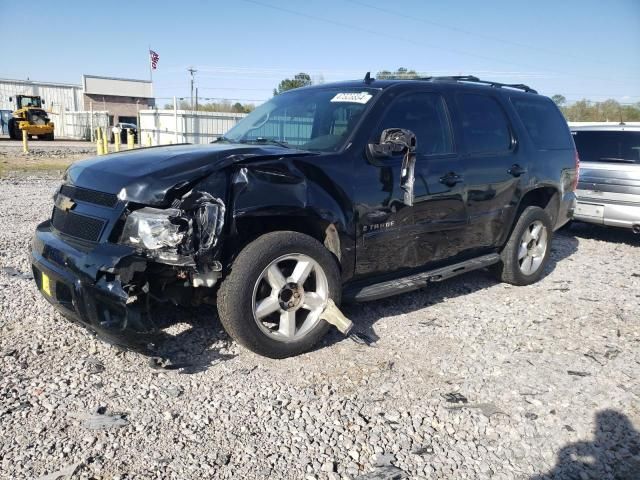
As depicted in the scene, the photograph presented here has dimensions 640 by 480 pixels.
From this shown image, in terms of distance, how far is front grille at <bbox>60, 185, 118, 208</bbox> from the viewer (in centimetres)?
325

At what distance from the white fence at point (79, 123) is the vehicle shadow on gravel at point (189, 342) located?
107 ft

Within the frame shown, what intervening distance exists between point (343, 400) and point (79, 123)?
4082cm

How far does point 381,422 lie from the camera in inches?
116

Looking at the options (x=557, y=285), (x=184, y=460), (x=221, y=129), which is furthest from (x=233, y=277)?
(x=221, y=129)

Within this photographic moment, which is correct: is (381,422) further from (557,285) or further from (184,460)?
(557,285)

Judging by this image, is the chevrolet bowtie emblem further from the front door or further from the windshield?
the front door

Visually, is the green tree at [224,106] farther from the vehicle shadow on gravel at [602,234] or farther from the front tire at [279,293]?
the front tire at [279,293]

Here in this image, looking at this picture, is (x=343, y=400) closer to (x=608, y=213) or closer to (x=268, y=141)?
(x=268, y=141)

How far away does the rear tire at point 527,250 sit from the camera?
17.7 ft

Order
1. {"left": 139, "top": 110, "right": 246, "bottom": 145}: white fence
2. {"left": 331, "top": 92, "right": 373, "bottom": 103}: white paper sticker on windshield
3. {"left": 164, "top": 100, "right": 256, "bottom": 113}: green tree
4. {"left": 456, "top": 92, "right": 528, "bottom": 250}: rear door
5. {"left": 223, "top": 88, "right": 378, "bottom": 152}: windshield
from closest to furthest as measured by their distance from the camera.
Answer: {"left": 223, "top": 88, "right": 378, "bottom": 152}: windshield, {"left": 331, "top": 92, "right": 373, "bottom": 103}: white paper sticker on windshield, {"left": 456, "top": 92, "right": 528, "bottom": 250}: rear door, {"left": 139, "top": 110, "right": 246, "bottom": 145}: white fence, {"left": 164, "top": 100, "right": 256, "bottom": 113}: green tree

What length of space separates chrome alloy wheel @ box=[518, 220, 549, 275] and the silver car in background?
2394 millimetres

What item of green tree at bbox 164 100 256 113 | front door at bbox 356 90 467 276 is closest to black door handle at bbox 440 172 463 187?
front door at bbox 356 90 467 276

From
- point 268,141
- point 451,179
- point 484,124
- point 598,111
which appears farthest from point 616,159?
point 598,111

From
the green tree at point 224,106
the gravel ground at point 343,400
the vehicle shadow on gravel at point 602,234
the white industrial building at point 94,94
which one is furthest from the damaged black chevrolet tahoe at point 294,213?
the white industrial building at point 94,94
